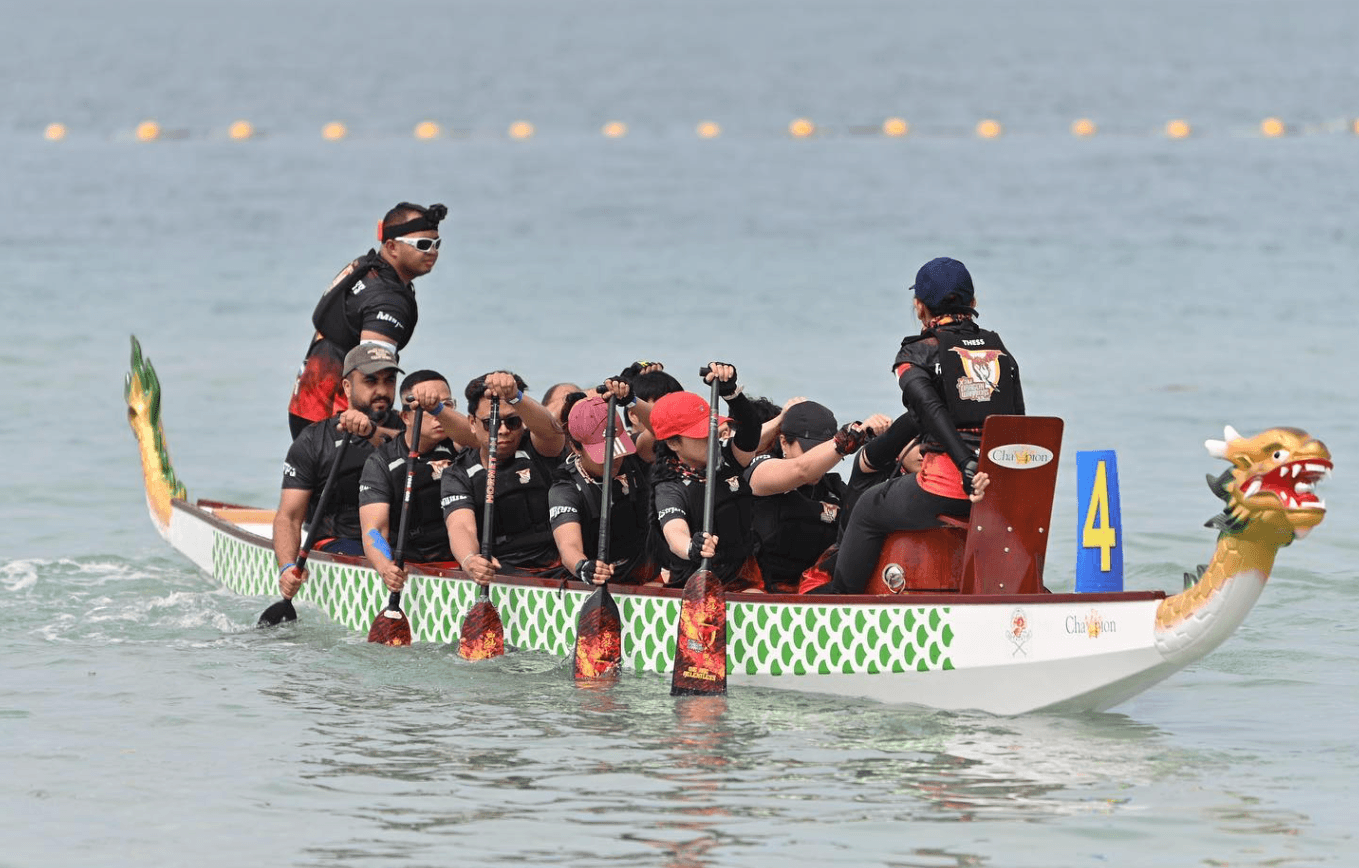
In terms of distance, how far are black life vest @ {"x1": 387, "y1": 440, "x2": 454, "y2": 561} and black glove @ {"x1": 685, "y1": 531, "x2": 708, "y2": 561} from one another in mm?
2011

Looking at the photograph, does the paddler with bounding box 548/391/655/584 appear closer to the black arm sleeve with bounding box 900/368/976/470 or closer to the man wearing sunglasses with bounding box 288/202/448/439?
the man wearing sunglasses with bounding box 288/202/448/439

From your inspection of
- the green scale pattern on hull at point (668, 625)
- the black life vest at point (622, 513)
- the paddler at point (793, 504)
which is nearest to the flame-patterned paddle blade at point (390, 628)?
the green scale pattern on hull at point (668, 625)

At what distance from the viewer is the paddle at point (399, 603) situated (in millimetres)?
11461

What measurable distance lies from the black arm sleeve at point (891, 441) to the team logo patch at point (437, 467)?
283cm

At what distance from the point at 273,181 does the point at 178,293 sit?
65.5 ft

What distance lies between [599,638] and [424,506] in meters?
1.90

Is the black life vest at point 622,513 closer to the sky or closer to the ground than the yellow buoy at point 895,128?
closer to the ground

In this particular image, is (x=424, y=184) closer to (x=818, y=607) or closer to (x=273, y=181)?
(x=273, y=181)

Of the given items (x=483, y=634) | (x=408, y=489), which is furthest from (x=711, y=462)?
(x=408, y=489)

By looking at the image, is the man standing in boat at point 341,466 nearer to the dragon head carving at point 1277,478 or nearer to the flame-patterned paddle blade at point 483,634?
the flame-patterned paddle blade at point 483,634

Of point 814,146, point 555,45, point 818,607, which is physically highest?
point 555,45

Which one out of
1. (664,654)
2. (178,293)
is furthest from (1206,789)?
(178,293)

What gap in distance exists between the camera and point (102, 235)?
4103 cm

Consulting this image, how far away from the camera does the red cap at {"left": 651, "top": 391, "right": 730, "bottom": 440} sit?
10.2 meters
